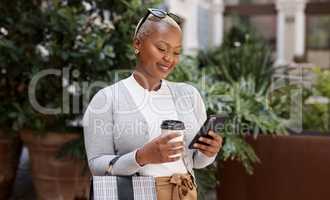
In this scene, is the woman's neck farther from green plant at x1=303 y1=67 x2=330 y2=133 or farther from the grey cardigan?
green plant at x1=303 y1=67 x2=330 y2=133

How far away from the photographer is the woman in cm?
151

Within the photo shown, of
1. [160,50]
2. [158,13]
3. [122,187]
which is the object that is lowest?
[122,187]

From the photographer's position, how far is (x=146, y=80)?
62.5 inches

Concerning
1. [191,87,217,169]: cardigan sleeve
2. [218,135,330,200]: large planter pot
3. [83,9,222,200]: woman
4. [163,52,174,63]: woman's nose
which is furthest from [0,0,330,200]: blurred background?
[163,52,174,63]: woman's nose

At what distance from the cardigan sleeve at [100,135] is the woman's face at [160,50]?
0.17 metres

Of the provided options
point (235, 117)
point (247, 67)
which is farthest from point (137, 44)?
point (247, 67)

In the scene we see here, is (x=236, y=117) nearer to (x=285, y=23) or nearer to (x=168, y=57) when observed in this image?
(x=168, y=57)

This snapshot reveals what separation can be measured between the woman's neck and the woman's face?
0.02 metres

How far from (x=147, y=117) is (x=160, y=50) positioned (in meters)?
0.24

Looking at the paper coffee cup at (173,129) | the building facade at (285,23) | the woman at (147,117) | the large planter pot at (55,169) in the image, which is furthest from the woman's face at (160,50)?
the building facade at (285,23)

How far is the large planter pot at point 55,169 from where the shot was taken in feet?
10.8

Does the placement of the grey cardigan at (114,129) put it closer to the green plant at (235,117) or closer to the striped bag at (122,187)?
the striped bag at (122,187)

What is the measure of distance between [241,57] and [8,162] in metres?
2.43

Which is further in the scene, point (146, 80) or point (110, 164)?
point (146, 80)
